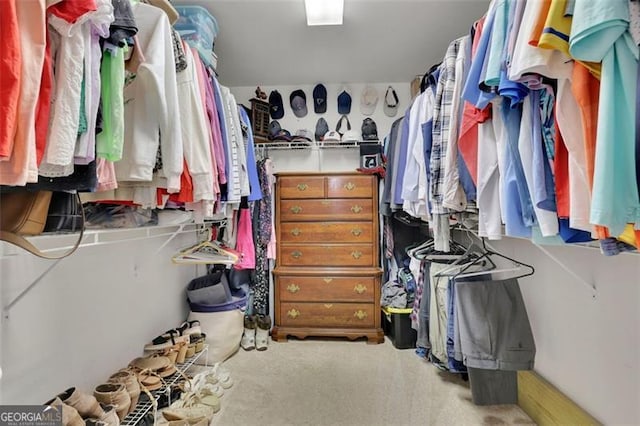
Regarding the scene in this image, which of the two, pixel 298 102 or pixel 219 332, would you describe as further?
pixel 298 102

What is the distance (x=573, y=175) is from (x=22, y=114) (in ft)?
3.86

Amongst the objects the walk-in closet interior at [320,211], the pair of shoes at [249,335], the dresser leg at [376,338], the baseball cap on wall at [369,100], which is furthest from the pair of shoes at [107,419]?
the baseball cap on wall at [369,100]

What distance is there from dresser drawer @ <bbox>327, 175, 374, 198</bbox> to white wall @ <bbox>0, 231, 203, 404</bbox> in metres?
1.36

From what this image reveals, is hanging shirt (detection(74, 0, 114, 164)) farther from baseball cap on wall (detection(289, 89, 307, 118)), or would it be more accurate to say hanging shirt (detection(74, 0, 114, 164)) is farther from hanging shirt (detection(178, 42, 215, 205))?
baseball cap on wall (detection(289, 89, 307, 118))

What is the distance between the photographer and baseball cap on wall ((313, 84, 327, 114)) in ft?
10.3

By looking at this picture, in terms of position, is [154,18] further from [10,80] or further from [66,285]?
[66,285]

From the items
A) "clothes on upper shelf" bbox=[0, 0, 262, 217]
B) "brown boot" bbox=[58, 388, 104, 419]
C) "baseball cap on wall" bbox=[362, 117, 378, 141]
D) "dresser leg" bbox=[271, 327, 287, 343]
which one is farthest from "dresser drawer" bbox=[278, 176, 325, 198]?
"brown boot" bbox=[58, 388, 104, 419]

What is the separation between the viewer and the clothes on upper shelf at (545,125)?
2.12ft

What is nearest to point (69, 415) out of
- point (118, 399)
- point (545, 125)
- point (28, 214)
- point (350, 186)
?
point (118, 399)

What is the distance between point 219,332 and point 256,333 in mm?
348

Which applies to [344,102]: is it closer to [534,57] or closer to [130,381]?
[534,57]

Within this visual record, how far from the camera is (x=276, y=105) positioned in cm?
319

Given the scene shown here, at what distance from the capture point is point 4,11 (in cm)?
63

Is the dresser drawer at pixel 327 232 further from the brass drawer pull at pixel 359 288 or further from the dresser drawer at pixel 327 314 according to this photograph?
the dresser drawer at pixel 327 314
